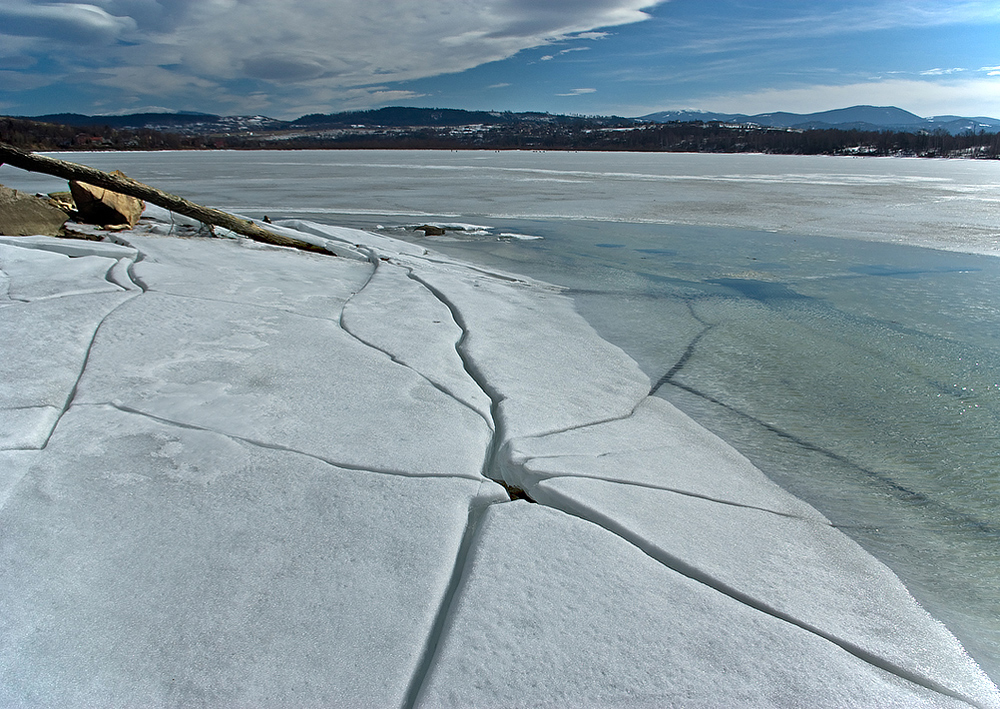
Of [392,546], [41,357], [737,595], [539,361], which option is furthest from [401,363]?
[737,595]

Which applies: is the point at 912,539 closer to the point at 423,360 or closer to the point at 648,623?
the point at 648,623

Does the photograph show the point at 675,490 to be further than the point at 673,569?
Yes

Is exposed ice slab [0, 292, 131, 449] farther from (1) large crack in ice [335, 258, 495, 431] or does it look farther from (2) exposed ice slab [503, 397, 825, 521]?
(2) exposed ice slab [503, 397, 825, 521]

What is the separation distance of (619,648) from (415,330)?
99.3 inches

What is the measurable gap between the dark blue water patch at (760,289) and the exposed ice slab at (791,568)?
11.4ft

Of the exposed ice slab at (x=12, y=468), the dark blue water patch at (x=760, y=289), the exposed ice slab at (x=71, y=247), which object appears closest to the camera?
the exposed ice slab at (x=12, y=468)

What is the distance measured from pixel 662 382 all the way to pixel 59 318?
312 centimetres

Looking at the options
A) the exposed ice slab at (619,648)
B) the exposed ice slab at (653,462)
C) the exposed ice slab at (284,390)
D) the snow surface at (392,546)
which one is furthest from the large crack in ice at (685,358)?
the exposed ice slab at (619,648)

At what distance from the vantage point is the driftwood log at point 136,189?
562 cm

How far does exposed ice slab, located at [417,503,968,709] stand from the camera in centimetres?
140

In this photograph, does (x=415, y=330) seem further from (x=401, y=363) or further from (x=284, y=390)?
(x=284, y=390)

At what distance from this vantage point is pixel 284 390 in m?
2.71

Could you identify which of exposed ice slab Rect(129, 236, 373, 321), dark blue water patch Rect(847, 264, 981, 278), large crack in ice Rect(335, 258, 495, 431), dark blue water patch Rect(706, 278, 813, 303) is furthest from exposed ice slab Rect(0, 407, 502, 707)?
dark blue water patch Rect(847, 264, 981, 278)

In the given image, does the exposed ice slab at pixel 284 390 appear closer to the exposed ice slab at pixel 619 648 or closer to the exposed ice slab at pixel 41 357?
the exposed ice slab at pixel 41 357
